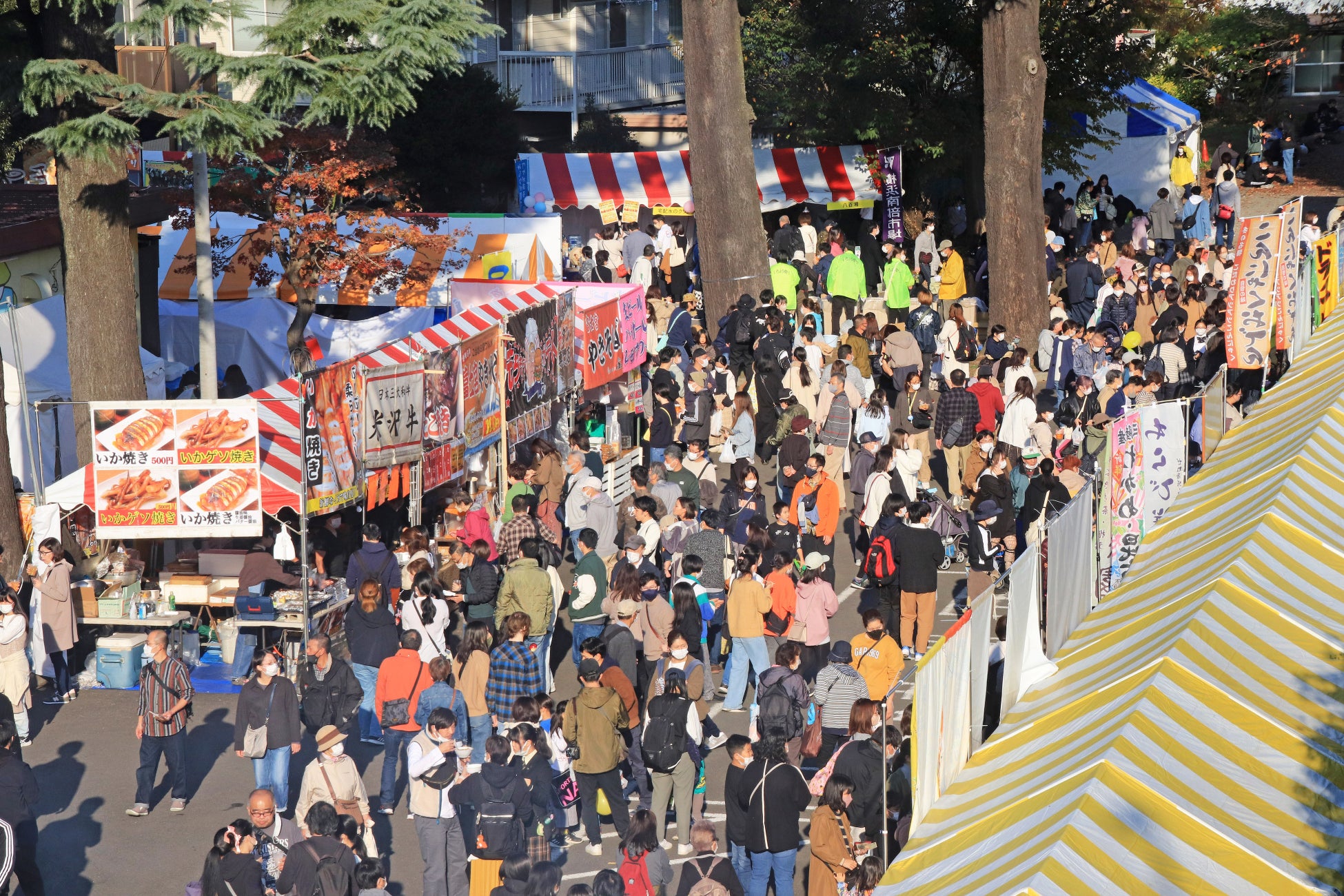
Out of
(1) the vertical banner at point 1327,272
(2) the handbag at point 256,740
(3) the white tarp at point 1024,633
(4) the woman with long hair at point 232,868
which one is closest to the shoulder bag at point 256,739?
(2) the handbag at point 256,740

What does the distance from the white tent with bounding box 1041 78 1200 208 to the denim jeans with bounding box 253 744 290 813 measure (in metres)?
24.3

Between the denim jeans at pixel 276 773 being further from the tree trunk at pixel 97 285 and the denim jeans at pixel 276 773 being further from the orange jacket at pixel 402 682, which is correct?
the tree trunk at pixel 97 285

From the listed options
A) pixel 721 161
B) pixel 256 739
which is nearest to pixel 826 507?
pixel 256 739

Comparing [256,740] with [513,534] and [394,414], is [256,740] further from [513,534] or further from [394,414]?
[394,414]

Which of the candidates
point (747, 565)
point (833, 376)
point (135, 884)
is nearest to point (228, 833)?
point (135, 884)

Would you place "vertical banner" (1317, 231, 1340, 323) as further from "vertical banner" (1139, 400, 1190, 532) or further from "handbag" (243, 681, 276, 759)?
"handbag" (243, 681, 276, 759)

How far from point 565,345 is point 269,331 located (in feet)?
21.4

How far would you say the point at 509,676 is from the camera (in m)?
11.4

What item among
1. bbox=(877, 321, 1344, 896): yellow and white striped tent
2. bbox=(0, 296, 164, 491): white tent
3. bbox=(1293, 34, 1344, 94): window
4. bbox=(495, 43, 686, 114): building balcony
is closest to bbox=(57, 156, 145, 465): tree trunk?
bbox=(0, 296, 164, 491): white tent

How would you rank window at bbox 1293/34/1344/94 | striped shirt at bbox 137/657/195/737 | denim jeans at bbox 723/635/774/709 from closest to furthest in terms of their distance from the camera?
striped shirt at bbox 137/657/195/737
denim jeans at bbox 723/635/774/709
window at bbox 1293/34/1344/94

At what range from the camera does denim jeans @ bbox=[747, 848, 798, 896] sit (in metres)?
9.21

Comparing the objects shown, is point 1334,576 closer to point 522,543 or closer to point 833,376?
point 522,543

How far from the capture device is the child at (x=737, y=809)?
9156 mm

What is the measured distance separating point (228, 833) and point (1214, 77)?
39.2 metres
